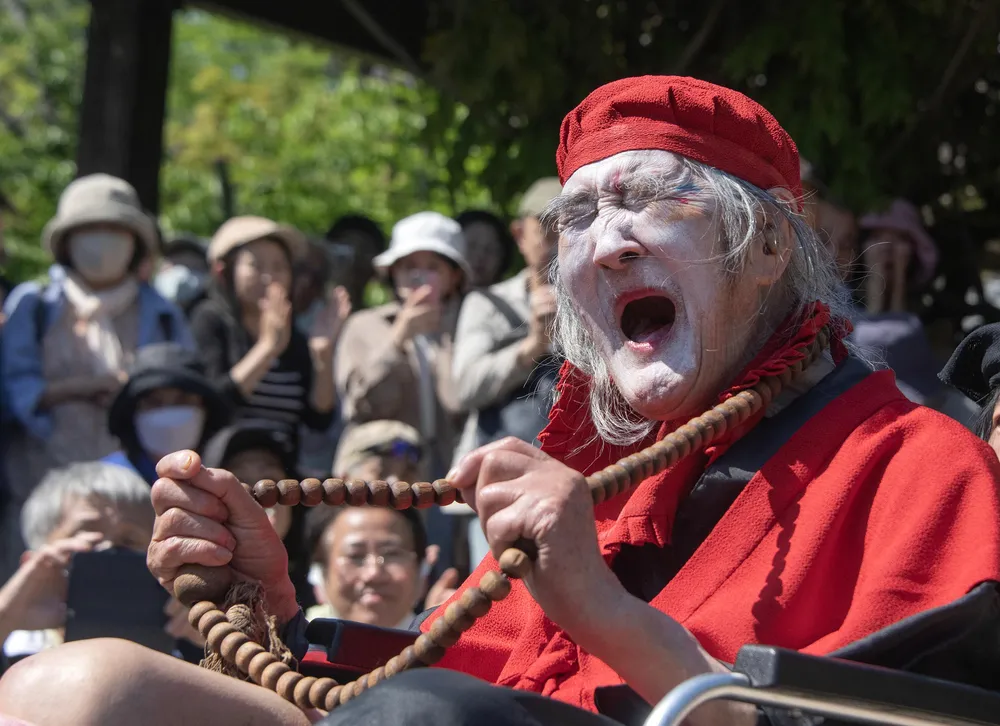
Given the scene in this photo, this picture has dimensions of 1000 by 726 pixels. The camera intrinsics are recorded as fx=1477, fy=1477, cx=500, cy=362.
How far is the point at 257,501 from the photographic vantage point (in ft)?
8.11

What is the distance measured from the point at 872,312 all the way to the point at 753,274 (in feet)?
10.1

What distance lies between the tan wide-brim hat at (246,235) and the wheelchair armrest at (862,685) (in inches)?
172

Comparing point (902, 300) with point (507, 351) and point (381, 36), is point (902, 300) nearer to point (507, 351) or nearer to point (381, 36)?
point (507, 351)

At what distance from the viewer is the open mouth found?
8.54 feet

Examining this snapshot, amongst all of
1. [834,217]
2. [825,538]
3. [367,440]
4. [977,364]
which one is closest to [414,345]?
[367,440]

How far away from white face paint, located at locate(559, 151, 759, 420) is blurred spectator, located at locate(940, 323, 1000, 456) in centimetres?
62

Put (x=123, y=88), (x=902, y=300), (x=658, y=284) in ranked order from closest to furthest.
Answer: (x=658, y=284)
(x=902, y=300)
(x=123, y=88)

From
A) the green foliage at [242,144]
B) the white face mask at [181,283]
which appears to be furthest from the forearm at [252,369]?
the green foliage at [242,144]

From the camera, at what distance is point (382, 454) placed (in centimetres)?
509

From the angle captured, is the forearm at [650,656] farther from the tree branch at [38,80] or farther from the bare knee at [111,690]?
the tree branch at [38,80]

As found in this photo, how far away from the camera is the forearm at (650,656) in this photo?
77.6 inches

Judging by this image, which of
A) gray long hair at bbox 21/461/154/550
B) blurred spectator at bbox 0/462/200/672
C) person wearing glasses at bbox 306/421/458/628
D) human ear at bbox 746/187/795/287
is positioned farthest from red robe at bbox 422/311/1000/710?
gray long hair at bbox 21/461/154/550

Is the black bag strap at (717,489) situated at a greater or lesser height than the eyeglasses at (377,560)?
greater

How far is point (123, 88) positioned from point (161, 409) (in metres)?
2.34
